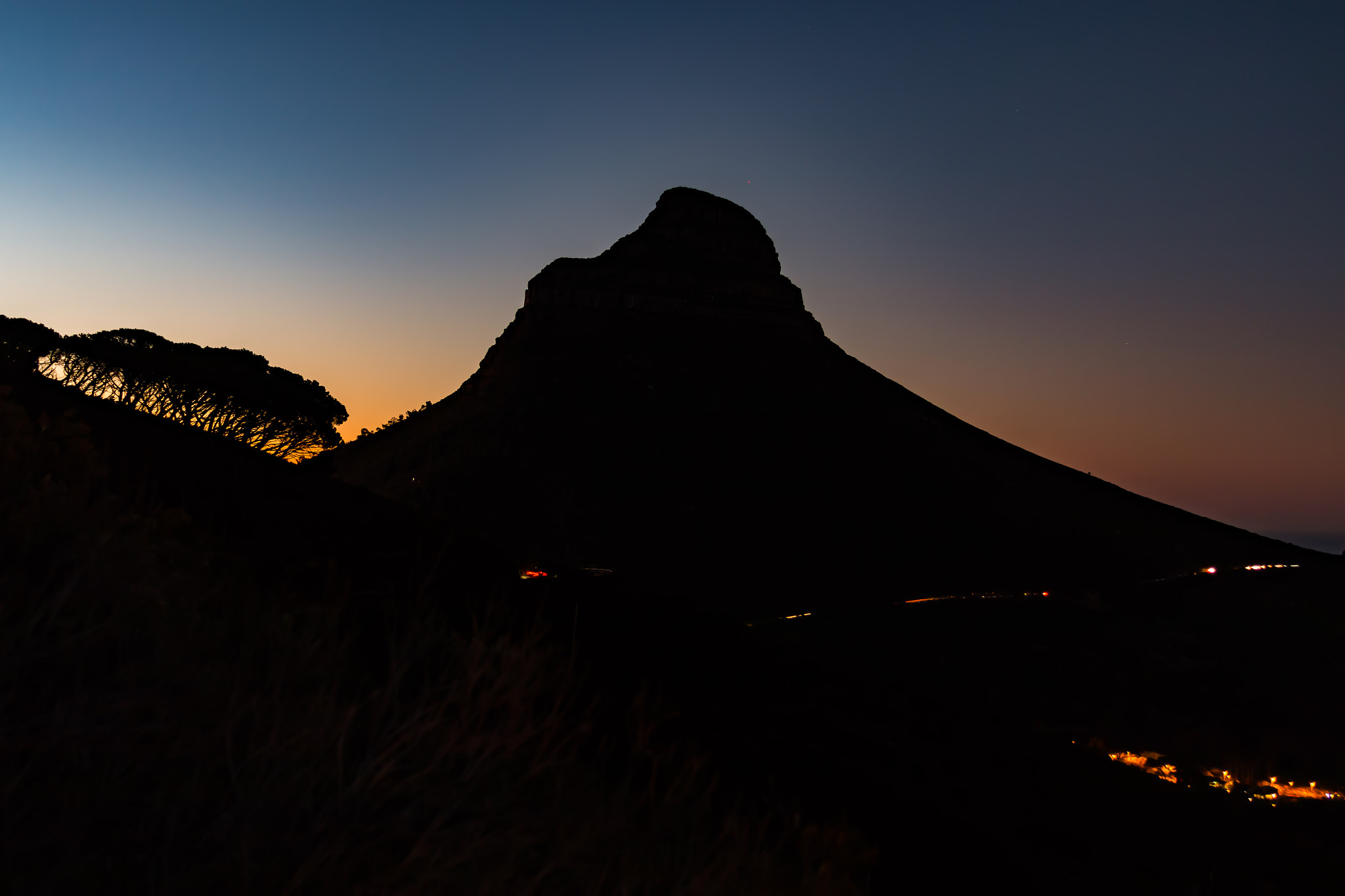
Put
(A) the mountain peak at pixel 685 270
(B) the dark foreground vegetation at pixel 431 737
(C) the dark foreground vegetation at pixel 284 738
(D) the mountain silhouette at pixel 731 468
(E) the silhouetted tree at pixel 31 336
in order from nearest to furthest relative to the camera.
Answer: (C) the dark foreground vegetation at pixel 284 738 → (B) the dark foreground vegetation at pixel 431 737 → (E) the silhouetted tree at pixel 31 336 → (D) the mountain silhouette at pixel 731 468 → (A) the mountain peak at pixel 685 270

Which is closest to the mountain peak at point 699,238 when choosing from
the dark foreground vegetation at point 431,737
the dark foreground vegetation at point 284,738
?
the dark foreground vegetation at point 431,737

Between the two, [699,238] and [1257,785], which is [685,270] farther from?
Answer: [1257,785]

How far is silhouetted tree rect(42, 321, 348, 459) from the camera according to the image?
3859cm

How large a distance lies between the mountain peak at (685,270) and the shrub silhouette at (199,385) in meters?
33.0

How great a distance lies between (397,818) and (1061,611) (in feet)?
153

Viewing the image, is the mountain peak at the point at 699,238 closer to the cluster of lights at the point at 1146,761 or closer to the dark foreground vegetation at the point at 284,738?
the cluster of lights at the point at 1146,761

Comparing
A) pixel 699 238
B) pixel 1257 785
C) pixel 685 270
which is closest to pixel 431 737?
pixel 1257 785

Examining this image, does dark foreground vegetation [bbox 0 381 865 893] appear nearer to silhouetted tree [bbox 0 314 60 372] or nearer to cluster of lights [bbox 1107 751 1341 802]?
cluster of lights [bbox 1107 751 1341 802]

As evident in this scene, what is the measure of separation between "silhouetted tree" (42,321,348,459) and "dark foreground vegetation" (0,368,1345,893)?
3271cm

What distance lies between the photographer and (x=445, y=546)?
9.07 m

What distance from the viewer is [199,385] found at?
3975cm

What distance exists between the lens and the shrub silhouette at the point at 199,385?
38062mm

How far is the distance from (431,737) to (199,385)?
41.3m

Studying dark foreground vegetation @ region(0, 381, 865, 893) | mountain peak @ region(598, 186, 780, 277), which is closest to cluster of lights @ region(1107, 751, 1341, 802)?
dark foreground vegetation @ region(0, 381, 865, 893)
